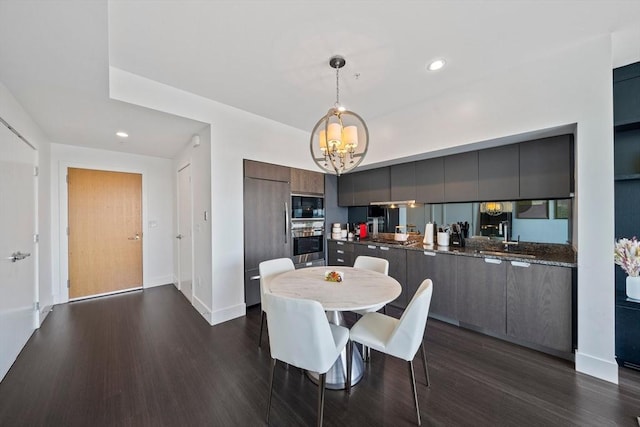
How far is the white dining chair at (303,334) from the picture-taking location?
1.40 metres

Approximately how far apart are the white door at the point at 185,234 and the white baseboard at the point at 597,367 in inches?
174

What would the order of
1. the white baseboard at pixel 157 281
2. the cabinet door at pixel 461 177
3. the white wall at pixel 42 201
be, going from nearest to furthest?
the white wall at pixel 42 201 → the cabinet door at pixel 461 177 → the white baseboard at pixel 157 281

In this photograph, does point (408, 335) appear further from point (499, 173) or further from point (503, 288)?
point (499, 173)

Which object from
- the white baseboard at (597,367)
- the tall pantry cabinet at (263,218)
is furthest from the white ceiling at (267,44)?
the white baseboard at (597,367)

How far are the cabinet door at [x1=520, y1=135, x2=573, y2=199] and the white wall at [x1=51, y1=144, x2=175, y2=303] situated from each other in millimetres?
5464

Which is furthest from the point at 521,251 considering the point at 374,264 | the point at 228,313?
the point at 228,313

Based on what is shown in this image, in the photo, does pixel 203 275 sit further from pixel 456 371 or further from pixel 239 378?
pixel 456 371

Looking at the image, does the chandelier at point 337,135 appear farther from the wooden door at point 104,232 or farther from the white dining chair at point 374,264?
the wooden door at point 104,232

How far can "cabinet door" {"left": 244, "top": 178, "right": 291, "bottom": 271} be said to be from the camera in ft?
11.0

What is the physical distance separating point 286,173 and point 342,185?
1.23m

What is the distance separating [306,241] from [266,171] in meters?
1.36

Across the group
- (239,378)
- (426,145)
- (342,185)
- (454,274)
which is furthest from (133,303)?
(426,145)

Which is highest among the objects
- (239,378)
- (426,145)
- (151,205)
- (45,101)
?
(45,101)

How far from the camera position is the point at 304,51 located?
209 centimetres
